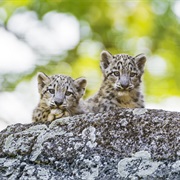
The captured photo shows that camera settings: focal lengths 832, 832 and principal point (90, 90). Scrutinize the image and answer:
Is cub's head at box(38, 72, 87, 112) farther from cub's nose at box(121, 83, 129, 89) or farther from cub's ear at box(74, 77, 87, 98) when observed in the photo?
cub's nose at box(121, 83, 129, 89)

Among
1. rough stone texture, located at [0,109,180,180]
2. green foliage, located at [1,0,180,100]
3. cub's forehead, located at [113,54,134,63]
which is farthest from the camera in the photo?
green foliage, located at [1,0,180,100]

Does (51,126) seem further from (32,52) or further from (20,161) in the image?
(32,52)

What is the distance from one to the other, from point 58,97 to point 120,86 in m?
1.09

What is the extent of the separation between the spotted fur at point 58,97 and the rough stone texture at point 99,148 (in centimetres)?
186

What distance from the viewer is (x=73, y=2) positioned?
19156 millimetres

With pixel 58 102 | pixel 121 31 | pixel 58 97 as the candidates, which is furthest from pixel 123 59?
pixel 121 31

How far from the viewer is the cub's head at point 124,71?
32.5 feet

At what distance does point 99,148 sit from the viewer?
6.64m

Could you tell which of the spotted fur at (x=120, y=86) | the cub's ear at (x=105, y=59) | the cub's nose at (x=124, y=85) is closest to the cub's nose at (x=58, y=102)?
the spotted fur at (x=120, y=86)

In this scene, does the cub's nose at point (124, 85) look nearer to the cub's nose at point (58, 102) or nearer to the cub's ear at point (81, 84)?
the cub's ear at point (81, 84)

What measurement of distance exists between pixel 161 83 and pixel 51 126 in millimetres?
10110

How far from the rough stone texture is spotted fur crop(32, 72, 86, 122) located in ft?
6.10

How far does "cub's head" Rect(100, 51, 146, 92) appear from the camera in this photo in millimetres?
9898

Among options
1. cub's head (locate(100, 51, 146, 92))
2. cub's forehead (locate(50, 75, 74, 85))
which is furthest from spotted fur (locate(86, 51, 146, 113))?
cub's forehead (locate(50, 75, 74, 85))
